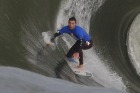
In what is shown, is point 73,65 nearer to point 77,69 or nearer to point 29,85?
point 77,69

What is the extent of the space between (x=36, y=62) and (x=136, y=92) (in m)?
2.50

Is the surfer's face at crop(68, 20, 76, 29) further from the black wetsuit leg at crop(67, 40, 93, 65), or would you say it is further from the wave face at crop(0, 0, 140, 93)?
the wave face at crop(0, 0, 140, 93)

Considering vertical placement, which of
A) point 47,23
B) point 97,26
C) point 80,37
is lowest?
point 80,37

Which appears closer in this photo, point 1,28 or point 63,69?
point 1,28

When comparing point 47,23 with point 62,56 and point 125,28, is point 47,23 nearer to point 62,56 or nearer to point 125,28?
point 62,56

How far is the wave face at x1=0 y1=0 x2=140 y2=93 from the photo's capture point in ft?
20.3

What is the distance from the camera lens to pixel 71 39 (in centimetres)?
774

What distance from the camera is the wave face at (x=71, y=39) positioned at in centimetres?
620

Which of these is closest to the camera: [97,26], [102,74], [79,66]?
[79,66]

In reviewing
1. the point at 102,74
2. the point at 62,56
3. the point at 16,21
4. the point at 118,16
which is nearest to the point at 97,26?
the point at 118,16

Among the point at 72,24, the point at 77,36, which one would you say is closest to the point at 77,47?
the point at 77,36

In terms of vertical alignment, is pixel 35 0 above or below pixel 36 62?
above

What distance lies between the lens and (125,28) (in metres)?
9.03

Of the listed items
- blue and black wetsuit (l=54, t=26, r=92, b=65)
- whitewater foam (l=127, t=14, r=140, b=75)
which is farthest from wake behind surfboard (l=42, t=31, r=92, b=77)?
whitewater foam (l=127, t=14, r=140, b=75)
